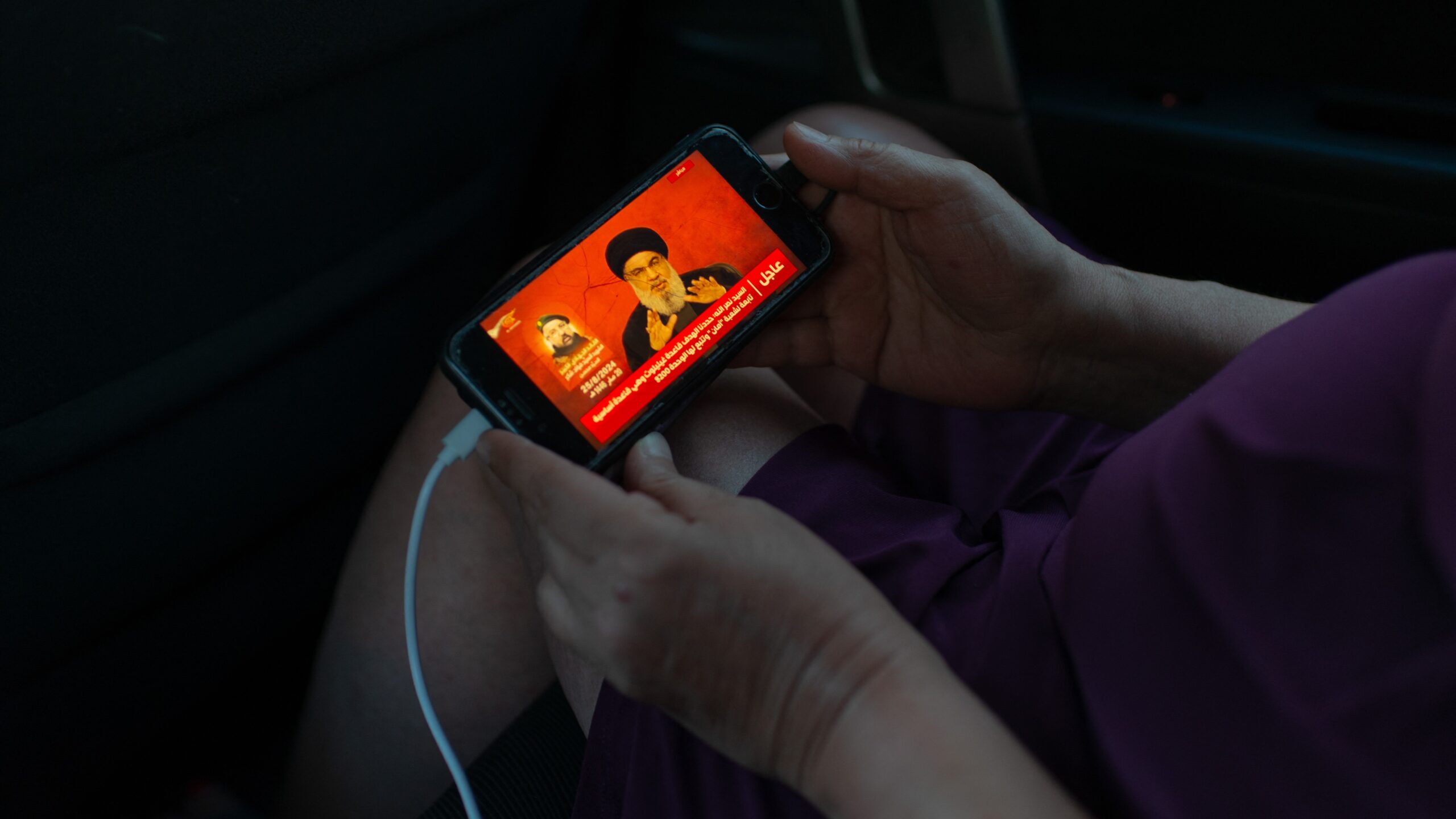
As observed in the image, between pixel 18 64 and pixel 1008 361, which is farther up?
pixel 18 64

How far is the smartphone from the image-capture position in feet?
2.46

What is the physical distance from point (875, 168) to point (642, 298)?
0.23m

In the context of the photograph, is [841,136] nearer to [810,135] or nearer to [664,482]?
[810,135]

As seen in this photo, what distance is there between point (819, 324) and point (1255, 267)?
0.63 m

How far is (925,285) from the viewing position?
2.65 feet

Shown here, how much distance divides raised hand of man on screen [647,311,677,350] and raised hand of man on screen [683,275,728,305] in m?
0.03

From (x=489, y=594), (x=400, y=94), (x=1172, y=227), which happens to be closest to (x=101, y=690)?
(x=489, y=594)

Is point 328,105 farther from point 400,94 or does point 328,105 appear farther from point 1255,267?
point 1255,267

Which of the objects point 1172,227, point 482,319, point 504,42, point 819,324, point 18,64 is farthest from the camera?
point 1172,227

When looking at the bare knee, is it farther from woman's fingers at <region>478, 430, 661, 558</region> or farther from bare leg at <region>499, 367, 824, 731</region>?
woman's fingers at <region>478, 430, 661, 558</region>

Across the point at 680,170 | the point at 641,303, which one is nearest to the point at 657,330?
the point at 641,303

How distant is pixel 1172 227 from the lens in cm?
115

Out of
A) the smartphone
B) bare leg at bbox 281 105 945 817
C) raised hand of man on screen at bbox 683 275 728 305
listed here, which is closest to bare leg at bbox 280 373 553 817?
bare leg at bbox 281 105 945 817

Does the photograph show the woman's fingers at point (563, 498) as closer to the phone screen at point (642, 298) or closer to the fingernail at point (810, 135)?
the phone screen at point (642, 298)
